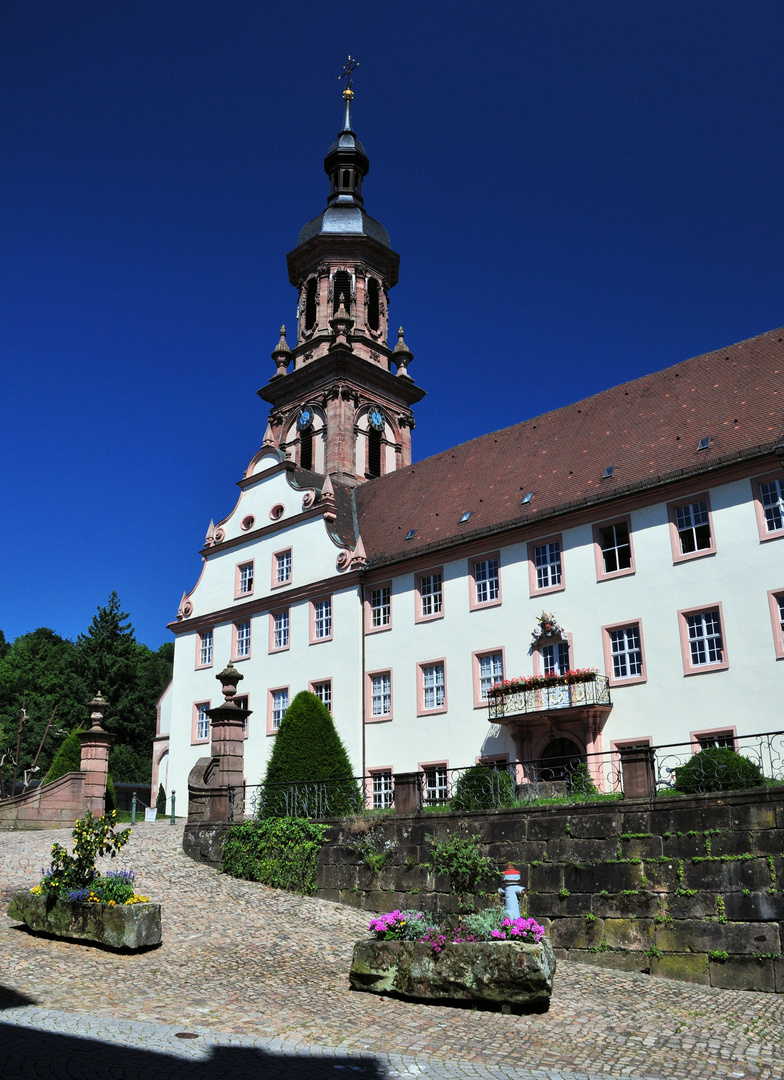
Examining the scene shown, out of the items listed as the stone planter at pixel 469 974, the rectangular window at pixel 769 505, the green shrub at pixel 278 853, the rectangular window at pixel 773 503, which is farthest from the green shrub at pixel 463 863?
the rectangular window at pixel 773 503

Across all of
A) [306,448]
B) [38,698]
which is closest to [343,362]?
[306,448]

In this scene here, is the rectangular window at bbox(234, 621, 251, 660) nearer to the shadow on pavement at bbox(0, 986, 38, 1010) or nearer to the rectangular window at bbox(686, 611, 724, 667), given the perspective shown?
the rectangular window at bbox(686, 611, 724, 667)

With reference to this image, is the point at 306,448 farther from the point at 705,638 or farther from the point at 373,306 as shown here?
the point at 705,638

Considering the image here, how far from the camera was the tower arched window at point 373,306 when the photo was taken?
49.4 metres

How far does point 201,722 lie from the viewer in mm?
35562

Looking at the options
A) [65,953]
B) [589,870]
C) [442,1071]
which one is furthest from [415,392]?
[442,1071]

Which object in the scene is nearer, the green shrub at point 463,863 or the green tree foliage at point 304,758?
the green shrub at point 463,863

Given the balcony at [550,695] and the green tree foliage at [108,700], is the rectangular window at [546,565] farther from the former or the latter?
the green tree foliage at [108,700]

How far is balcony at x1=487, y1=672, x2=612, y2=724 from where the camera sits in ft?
79.3

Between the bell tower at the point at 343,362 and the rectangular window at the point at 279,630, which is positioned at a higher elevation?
the bell tower at the point at 343,362

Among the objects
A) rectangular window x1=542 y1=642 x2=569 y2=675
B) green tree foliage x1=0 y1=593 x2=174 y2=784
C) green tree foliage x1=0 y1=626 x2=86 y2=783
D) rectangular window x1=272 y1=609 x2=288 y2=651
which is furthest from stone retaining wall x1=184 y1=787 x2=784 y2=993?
green tree foliage x1=0 y1=593 x2=174 y2=784

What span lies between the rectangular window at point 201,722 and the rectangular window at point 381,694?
26.1 feet

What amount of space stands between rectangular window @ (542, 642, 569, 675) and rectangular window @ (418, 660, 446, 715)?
358 centimetres

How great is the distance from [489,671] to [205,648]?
44.3ft
